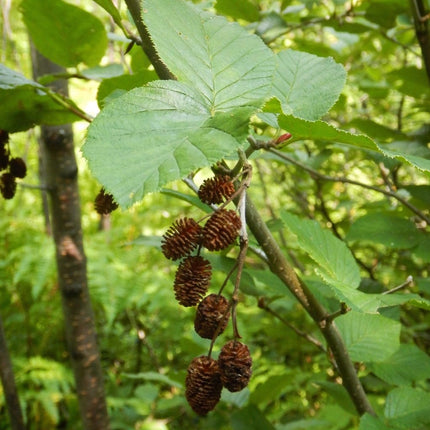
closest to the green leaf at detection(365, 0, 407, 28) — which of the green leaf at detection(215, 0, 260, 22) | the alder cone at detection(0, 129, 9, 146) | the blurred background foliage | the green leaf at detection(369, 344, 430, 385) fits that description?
the blurred background foliage

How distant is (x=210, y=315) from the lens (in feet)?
1.58

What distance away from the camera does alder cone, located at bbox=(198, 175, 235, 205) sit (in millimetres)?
451

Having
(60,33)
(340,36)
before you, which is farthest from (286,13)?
(60,33)

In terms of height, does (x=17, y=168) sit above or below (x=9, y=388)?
above

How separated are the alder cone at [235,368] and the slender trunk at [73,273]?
784 mm

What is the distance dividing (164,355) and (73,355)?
147cm

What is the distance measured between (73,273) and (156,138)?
90 centimetres

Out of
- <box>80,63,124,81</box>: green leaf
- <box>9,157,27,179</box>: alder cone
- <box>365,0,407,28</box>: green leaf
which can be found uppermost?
<box>365,0,407,28</box>: green leaf

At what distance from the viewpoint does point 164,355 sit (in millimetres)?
2602

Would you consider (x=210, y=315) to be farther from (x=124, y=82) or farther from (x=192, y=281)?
(x=124, y=82)

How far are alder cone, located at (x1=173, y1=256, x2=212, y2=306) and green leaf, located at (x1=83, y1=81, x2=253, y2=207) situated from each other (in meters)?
0.16

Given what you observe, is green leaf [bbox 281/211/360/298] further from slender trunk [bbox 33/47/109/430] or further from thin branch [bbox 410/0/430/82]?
slender trunk [bbox 33/47/109/430]

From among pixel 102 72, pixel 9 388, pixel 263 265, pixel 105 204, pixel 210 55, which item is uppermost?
pixel 102 72

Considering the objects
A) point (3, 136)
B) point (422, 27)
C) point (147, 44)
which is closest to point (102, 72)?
point (3, 136)
